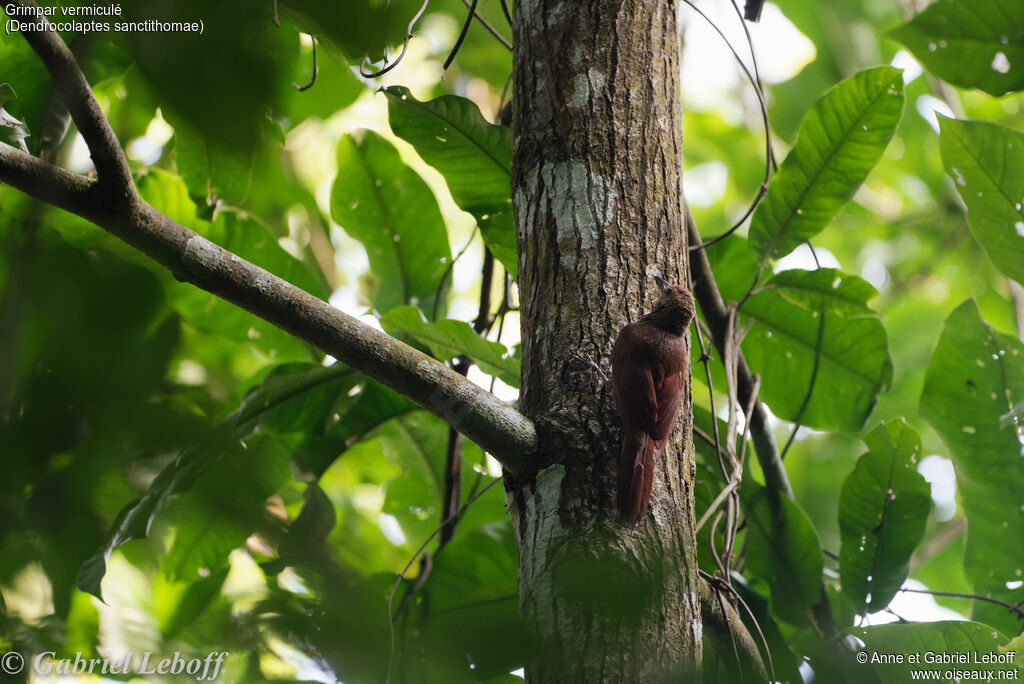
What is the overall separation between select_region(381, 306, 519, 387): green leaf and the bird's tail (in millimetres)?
696

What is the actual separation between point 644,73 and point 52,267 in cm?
142

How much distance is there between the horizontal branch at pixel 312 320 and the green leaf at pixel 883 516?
1.44 m

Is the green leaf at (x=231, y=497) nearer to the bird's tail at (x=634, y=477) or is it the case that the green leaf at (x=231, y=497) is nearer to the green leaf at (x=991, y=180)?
the bird's tail at (x=634, y=477)

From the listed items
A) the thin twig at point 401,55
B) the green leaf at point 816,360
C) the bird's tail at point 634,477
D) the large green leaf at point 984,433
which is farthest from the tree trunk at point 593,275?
the large green leaf at point 984,433

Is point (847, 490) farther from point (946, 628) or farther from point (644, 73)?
point (644, 73)

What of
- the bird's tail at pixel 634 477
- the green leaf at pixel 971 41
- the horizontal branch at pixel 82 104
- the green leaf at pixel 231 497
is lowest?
the green leaf at pixel 231 497

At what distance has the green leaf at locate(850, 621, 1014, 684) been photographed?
1.87 meters

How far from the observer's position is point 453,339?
1.97 meters

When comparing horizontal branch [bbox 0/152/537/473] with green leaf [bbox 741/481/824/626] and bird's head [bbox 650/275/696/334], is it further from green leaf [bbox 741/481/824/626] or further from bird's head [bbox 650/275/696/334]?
green leaf [bbox 741/481/824/626]

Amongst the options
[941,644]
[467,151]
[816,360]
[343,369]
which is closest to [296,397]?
[343,369]

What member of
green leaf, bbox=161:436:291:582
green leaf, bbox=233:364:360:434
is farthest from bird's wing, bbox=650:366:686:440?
green leaf, bbox=233:364:360:434

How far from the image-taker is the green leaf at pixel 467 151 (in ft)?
7.22

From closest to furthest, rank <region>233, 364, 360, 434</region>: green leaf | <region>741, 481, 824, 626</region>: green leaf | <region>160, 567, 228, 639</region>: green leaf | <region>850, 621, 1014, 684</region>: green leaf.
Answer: <region>850, 621, 1014, 684</region>: green leaf < <region>160, 567, 228, 639</region>: green leaf < <region>233, 364, 360, 434</region>: green leaf < <region>741, 481, 824, 626</region>: green leaf

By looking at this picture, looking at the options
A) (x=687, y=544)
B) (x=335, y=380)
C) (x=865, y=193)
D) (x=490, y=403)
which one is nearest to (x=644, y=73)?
(x=490, y=403)
